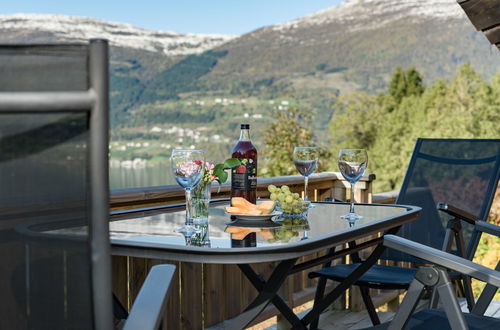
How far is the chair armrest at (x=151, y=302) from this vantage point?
1.10 metres

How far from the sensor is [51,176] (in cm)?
94

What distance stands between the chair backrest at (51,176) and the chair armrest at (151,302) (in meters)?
0.14

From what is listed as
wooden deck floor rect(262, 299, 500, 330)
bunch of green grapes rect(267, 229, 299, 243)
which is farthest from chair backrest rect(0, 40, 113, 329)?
wooden deck floor rect(262, 299, 500, 330)

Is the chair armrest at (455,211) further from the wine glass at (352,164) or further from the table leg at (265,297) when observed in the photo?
the table leg at (265,297)

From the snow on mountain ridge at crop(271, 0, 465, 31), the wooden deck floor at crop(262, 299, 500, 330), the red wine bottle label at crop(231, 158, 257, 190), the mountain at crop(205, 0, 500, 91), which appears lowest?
the wooden deck floor at crop(262, 299, 500, 330)

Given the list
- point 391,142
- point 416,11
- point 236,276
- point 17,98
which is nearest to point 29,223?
point 17,98

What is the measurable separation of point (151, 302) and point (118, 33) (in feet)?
114

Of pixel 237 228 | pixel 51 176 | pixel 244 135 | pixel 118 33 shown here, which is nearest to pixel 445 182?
pixel 244 135

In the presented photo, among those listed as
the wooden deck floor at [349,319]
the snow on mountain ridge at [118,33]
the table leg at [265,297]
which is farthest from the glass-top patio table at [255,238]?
the snow on mountain ridge at [118,33]

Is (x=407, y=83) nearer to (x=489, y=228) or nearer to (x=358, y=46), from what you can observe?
(x=358, y=46)

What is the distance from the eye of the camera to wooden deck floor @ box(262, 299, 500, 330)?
3.96 meters

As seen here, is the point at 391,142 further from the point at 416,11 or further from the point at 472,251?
the point at 472,251

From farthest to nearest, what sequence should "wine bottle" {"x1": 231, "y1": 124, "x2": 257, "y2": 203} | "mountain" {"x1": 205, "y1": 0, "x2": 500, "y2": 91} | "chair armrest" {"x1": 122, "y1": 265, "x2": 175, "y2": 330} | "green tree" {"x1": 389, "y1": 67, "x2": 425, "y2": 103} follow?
"mountain" {"x1": 205, "y1": 0, "x2": 500, "y2": 91}, "green tree" {"x1": 389, "y1": 67, "x2": 425, "y2": 103}, "wine bottle" {"x1": 231, "y1": 124, "x2": 257, "y2": 203}, "chair armrest" {"x1": 122, "y1": 265, "x2": 175, "y2": 330}

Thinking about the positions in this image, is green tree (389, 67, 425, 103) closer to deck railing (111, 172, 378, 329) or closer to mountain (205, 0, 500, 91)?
mountain (205, 0, 500, 91)
